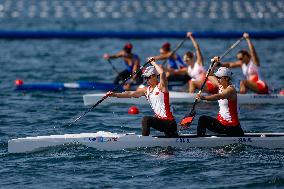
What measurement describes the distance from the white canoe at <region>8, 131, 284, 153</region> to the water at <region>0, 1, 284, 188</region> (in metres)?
0.15

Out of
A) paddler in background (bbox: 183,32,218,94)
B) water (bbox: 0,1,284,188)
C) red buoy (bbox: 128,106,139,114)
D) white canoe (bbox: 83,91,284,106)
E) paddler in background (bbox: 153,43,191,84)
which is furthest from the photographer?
paddler in background (bbox: 153,43,191,84)

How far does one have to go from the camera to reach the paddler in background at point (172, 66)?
29969mm

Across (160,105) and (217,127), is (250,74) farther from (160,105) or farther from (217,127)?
(160,105)

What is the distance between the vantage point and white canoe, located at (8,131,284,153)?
65.0 ft

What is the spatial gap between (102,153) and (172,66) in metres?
11.4

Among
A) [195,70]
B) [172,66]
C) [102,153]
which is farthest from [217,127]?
[172,66]

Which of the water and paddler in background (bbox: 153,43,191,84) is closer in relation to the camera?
the water

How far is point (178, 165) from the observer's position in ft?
60.4

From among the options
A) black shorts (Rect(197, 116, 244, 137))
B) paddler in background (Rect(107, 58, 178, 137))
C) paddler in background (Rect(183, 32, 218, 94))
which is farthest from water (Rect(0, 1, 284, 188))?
paddler in background (Rect(183, 32, 218, 94))

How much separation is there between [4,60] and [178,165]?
25.1 m

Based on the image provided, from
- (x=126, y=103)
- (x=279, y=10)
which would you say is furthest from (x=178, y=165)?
(x=279, y=10)

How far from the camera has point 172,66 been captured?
30.8 m

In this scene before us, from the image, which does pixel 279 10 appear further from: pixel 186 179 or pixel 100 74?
pixel 186 179

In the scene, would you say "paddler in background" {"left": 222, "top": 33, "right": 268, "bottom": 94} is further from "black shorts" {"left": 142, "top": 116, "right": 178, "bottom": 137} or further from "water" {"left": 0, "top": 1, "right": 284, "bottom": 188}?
"black shorts" {"left": 142, "top": 116, "right": 178, "bottom": 137}
